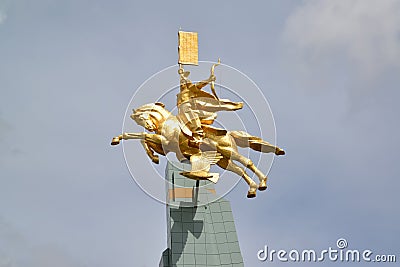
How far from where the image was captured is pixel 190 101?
15.2 metres

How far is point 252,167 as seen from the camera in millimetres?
14992

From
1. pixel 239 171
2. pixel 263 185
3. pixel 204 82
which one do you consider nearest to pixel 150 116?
pixel 204 82

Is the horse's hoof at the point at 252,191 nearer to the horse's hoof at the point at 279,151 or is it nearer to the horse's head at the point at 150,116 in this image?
the horse's hoof at the point at 279,151

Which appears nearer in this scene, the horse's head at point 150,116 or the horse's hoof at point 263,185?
the horse's hoof at point 263,185

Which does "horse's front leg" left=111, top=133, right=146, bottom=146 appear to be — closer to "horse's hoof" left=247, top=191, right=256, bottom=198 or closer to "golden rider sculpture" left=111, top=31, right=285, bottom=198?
"golden rider sculpture" left=111, top=31, right=285, bottom=198

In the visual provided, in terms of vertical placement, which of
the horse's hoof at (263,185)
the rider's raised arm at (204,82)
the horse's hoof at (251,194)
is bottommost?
the horse's hoof at (251,194)

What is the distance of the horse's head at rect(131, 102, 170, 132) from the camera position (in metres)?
14.8

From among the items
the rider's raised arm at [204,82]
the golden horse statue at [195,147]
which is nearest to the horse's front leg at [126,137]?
the golden horse statue at [195,147]

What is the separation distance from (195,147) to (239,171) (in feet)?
3.06

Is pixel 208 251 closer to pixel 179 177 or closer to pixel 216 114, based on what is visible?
pixel 179 177

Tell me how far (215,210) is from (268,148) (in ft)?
5.15

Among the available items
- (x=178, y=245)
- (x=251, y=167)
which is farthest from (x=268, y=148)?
(x=178, y=245)

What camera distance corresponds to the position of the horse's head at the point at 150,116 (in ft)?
48.7

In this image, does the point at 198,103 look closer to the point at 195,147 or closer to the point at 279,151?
the point at 195,147
